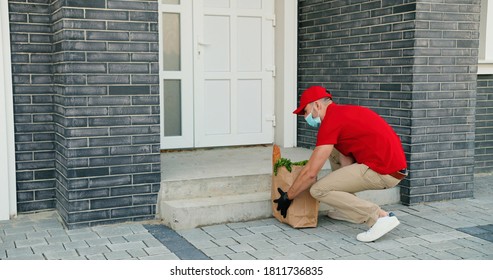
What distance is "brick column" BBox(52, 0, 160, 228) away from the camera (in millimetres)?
4961

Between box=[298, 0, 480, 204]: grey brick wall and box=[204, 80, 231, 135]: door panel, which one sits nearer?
box=[298, 0, 480, 204]: grey brick wall

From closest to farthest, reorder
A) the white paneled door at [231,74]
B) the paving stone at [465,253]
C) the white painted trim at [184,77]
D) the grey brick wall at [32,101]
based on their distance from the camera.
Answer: the paving stone at [465,253] → the grey brick wall at [32,101] → the white painted trim at [184,77] → the white paneled door at [231,74]

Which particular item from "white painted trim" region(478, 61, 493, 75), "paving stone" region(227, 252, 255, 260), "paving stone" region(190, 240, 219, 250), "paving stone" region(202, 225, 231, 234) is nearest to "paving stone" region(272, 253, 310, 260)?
"paving stone" region(227, 252, 255, 260)

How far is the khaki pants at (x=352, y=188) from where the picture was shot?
15.9 ft

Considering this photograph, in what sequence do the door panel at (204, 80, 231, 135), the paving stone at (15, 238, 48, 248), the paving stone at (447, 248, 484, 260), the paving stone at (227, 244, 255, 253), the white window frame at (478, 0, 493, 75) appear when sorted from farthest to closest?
1. the white window frame at (478, 0, 493, 75)
2. the door panel at (204, 80, 231, 135)
3. the paving stone at (15, 238, 48, 248)
4. the paving stone at (227, 244, 255, 253)
5. the paving stone at (447, 248, 484, 260)

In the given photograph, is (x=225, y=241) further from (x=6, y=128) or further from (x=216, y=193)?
(x=6, y=128)

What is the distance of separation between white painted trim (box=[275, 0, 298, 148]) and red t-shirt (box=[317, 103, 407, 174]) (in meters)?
2.61

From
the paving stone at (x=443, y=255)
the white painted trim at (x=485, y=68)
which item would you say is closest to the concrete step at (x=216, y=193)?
the paving stone at (x=443, y=255)

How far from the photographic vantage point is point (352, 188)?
491 cm

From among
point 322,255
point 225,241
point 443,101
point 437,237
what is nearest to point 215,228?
point 225,241

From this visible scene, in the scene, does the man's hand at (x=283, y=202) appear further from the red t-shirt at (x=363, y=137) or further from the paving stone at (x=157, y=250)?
the paving stone at (x=157, y=250)

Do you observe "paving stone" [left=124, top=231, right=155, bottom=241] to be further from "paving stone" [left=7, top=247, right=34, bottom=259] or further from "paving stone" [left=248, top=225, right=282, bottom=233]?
"paving stone" [left=248, top=225, right=282, bottom=233]

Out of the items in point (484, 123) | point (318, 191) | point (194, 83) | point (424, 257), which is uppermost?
point (194, 83)

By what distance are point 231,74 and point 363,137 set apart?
9.04 feet
